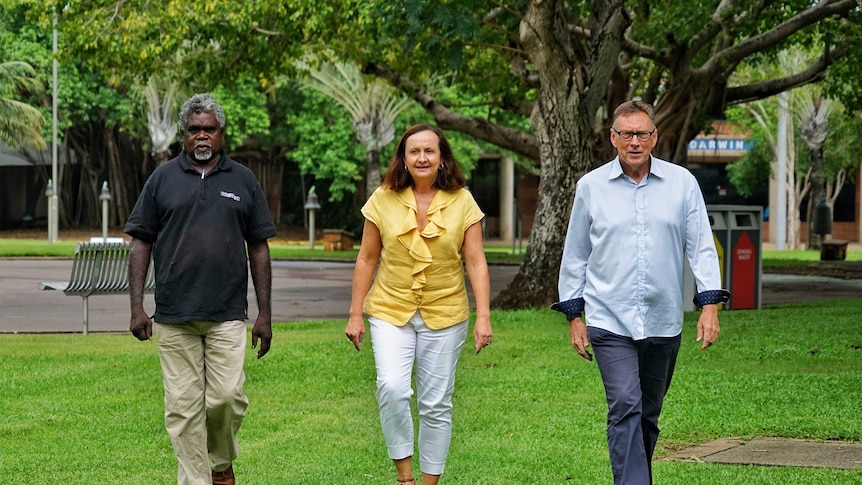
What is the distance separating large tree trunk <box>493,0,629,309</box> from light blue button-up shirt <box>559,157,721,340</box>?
1059cm

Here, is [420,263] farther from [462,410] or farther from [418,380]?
[462,410]

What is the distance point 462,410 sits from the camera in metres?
8.98

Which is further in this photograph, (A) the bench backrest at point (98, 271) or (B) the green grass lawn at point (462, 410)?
(A) the bench backrest at point (98, 271)

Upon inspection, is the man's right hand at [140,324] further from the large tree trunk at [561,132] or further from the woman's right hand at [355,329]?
the large tree trunk at [561,132]

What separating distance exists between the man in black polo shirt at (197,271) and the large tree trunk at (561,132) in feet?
34.4

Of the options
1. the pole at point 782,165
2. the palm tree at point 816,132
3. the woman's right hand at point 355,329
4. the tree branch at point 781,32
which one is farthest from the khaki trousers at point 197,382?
the pole at point 782,165

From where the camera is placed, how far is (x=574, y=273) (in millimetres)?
5781

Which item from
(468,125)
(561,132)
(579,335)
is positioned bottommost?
(579,335)

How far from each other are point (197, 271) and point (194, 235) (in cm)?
17

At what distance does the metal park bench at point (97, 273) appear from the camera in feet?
48.0

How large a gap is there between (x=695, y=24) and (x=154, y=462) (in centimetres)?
1338

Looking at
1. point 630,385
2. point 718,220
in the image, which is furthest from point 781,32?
point 630,385

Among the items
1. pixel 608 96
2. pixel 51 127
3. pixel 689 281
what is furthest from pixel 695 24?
pixel 51 127

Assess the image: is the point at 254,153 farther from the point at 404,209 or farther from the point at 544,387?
the point at 404,209
